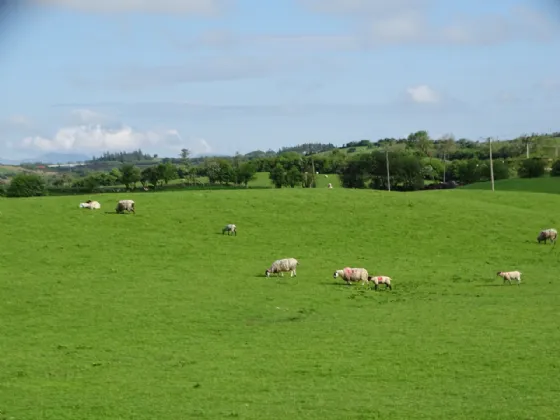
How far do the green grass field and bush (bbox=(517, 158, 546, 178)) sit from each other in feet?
212

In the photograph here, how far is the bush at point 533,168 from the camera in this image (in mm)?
115750

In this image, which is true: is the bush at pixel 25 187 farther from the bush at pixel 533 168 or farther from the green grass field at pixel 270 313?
the bush at pixel 533 168

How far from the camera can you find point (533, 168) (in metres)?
116

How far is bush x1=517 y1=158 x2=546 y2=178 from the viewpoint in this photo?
116 metres

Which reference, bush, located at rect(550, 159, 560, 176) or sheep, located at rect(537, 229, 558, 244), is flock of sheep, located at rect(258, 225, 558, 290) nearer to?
sheep, located at rect(537, 229, 558, 244)

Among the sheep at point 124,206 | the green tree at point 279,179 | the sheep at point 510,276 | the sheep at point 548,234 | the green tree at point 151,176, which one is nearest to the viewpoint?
the sheep at point 510,276

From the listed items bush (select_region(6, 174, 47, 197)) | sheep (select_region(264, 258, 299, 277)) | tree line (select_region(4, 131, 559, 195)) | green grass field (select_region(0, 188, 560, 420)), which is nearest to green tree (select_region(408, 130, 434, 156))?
tree line (select_region(4, 131, 559, 195))

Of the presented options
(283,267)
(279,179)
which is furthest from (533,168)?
(283,267)

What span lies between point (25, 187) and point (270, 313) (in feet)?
242

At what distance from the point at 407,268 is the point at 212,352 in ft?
62.7

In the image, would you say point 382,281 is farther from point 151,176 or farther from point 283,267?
point 151,176

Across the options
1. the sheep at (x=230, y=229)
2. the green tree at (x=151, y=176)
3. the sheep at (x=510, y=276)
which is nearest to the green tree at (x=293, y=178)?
the green tree at (x=151, y=176)

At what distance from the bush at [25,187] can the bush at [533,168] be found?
244 ft

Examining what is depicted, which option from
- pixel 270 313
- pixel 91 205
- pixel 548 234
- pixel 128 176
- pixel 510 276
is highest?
pixel 128 176
